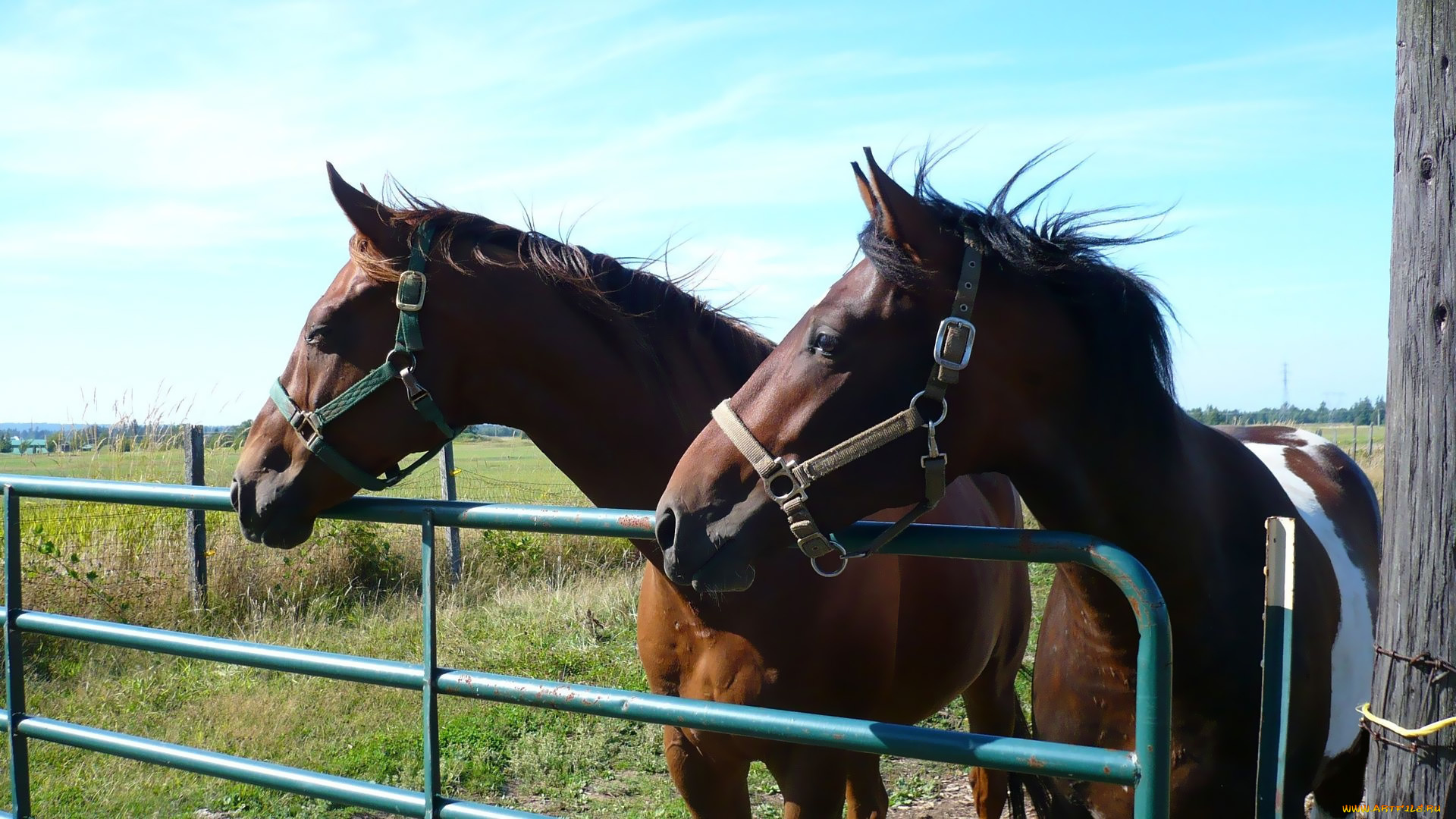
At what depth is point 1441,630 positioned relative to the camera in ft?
4.72

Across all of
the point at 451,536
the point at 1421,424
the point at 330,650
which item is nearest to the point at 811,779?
the point at 1421,424

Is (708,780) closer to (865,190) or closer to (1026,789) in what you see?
(865,190)

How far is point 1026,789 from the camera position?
3955mm

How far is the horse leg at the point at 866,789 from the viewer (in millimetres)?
3070

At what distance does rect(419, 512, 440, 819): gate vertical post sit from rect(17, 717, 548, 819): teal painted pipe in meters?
0.02

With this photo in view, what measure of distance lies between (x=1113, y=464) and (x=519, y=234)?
177 centimetres

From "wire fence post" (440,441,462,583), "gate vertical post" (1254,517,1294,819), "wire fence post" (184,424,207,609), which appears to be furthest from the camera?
"wire fence post" (440,441,462,583)

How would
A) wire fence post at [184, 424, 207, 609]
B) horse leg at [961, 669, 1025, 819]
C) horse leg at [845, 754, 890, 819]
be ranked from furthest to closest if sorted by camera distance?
wire fence post at [184, 424, 207, 609]
horse leg at [961, 669, 1025, 819]
horse leg at [845, 754, 890, 819]

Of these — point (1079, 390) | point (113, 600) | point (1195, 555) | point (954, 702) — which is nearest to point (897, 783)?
point (954, 702)

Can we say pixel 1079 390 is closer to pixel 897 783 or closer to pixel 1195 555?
pixel 1195 555

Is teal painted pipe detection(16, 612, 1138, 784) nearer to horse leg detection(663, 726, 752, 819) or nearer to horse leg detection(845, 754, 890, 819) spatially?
horse leg detection(663, 726, 752, 819)

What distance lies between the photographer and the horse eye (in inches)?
73.5

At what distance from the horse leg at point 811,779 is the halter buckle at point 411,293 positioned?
5.18ft

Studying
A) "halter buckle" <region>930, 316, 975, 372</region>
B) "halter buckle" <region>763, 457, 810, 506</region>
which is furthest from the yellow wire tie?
"halter buckle" <region>763, 457, 810, 506</region>
